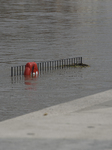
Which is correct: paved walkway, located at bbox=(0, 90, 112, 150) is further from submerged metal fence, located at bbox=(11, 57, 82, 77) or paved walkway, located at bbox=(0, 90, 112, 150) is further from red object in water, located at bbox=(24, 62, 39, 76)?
submerged metal fence, located at bbox=(11, 57, 82, 77)

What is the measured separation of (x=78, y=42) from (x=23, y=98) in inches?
1214

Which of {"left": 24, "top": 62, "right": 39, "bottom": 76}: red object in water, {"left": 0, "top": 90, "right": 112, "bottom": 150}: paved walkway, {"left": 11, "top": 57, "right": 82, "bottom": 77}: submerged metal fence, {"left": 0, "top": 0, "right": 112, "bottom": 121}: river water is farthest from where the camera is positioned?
{"left": 11, "top": 57, "right": 82, "bottom": 77}: submerged metal fence

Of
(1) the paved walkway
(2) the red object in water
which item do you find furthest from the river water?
(1) the paved walkway

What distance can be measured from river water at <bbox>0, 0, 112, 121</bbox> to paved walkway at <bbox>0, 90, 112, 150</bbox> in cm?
530

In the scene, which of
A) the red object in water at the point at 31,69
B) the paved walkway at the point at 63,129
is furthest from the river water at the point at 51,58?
the paved walkway at the point at 63,129

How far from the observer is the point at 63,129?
29.3 ft

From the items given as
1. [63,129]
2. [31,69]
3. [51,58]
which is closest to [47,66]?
[51,58]

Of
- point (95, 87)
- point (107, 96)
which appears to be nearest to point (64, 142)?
point (107, 96)

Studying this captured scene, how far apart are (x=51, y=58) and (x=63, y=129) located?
28.7 metres

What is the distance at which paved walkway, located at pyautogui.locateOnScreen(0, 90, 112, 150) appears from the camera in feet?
26.0

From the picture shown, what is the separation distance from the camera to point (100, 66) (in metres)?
33.5

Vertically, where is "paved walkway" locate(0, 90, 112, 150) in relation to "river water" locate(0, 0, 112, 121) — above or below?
above

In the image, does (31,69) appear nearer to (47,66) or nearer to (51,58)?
(47,66)

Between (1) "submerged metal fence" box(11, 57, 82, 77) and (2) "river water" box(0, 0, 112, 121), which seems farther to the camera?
(1) "submerged metal fence" box(11, 57, 82, 77)
